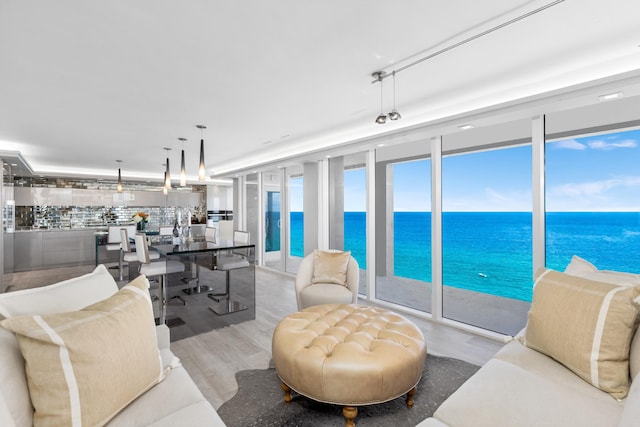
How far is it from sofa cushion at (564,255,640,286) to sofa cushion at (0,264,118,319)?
2795mm

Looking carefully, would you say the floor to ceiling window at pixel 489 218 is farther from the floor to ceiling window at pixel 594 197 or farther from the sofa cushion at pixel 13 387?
the sofa cushion at pixel 13 387

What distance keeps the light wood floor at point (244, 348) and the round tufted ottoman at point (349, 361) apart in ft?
2.06

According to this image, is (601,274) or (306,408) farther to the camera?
(306,408)

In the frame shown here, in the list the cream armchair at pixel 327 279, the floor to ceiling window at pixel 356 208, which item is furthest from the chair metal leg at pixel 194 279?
the floor to ceiling window at pixel 356 208

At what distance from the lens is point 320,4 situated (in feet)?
5.74

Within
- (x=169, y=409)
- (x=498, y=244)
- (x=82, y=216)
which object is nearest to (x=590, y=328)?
(x=169, y=409)

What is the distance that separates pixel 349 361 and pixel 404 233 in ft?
11.2

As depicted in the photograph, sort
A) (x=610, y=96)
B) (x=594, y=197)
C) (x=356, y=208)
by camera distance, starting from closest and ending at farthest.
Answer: (x=610, y=96) → (x=594, y=197) → (x=356, y=208)

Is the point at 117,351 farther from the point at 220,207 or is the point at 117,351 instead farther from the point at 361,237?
the point at 220,207

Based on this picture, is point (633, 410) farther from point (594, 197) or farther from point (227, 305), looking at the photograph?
point (227, 305)

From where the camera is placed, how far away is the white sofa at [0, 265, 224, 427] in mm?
1031

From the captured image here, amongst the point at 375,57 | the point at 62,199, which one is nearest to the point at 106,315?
the point at 375,57

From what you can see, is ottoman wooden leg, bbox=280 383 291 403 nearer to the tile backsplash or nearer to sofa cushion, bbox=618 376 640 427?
sofa cushion, bbox=618 376 640 427

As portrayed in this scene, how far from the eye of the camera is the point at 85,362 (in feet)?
3.70
